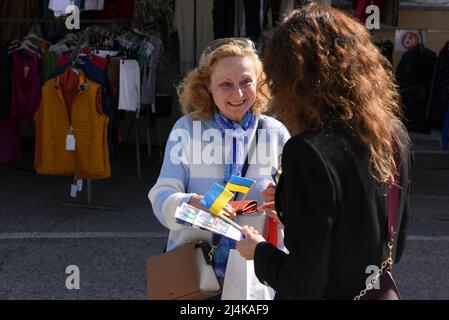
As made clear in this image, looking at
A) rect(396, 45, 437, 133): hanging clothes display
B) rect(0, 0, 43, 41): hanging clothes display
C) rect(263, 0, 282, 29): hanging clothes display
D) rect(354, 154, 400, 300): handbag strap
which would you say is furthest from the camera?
rect(0, 0, 43, 41): hanging clothes display

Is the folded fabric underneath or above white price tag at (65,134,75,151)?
above

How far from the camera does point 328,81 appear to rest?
1.79 meters

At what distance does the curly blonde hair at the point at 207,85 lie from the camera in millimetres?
2607

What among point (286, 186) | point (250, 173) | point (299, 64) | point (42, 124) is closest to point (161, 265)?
point (250, 173)

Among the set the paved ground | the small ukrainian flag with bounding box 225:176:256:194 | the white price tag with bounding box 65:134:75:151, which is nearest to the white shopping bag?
the small ukrainian flag with bounding box 225:176:256:194

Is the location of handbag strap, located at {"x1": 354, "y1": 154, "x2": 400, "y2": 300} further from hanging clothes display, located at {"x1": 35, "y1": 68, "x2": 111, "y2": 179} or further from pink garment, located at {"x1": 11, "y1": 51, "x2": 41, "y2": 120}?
pink garment, located at {"x1": 11, "y1": 51, "x2": 41, "y2": 120}

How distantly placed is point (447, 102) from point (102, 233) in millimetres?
3824

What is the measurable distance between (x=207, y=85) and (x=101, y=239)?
130 inches

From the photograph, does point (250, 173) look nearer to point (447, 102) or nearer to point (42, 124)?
point (42, 124)

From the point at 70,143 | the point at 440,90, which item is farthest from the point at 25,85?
the point at 440,90

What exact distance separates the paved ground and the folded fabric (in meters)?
2.34

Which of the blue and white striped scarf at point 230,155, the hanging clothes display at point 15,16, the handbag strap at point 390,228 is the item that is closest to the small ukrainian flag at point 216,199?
the blue and white striped scarf at point 230,155

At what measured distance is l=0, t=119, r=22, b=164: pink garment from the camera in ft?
23.6

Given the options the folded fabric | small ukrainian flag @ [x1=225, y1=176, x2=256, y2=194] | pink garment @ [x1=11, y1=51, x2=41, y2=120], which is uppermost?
pink garment @ [x1=11, y1=51, x2=41, y2=120]
